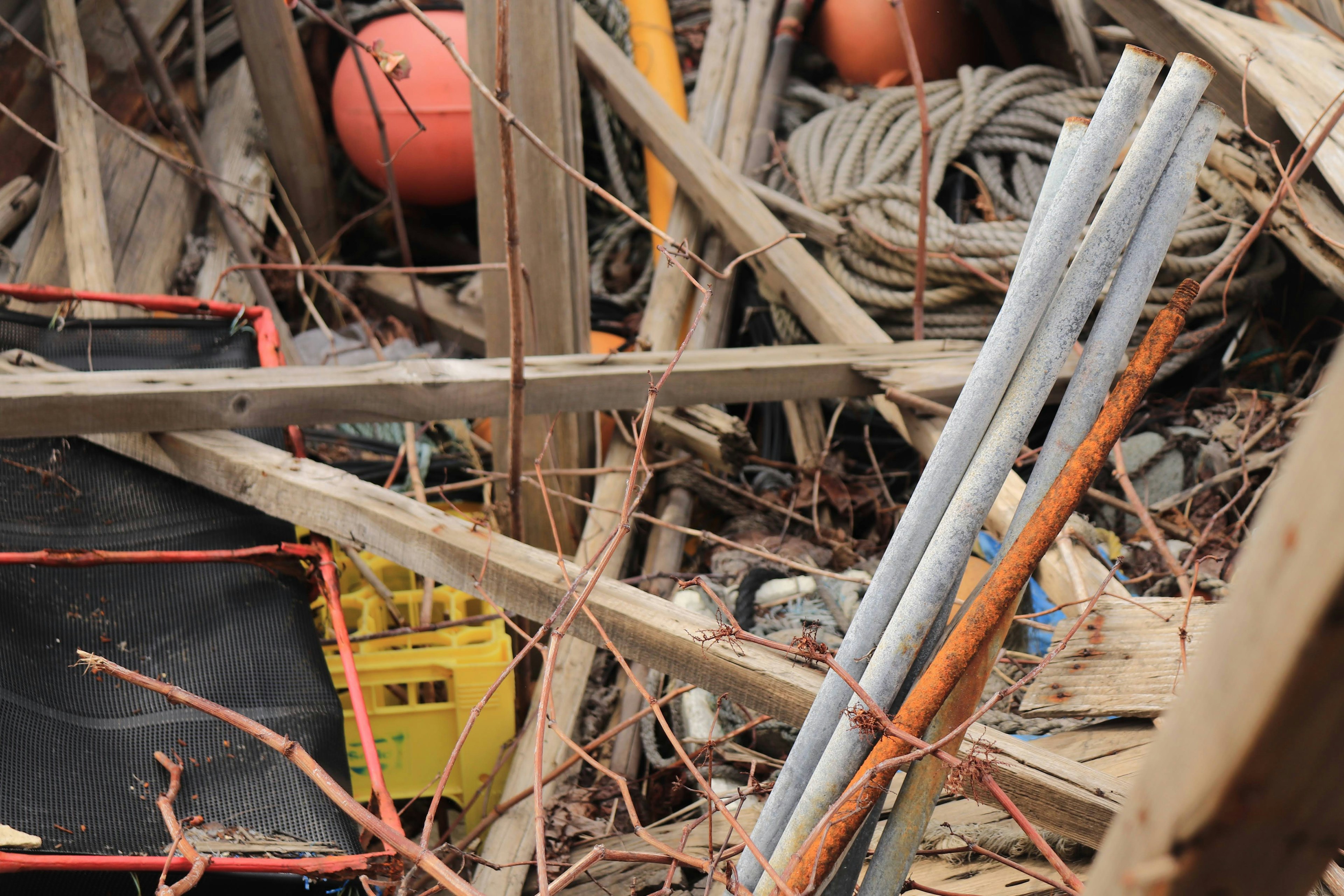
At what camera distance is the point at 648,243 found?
370 centimetres

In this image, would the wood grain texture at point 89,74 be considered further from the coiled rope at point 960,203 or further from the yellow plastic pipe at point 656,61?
the coiled rope at point 960,203

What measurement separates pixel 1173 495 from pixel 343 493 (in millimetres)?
2095

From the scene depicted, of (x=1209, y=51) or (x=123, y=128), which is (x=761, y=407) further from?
(x=123, y=128)

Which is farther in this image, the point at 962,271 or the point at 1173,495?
the point at 962,271

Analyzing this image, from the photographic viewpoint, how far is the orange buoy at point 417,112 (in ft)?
11.6

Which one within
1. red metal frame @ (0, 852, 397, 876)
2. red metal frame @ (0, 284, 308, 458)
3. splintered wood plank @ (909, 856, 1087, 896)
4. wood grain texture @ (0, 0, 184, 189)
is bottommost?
splintered wood plank @ (909, 856, 1087, 896)

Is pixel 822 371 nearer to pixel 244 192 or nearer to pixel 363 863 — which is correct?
pixel 363 863

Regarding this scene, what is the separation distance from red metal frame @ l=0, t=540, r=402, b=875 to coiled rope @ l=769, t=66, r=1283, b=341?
174 cm

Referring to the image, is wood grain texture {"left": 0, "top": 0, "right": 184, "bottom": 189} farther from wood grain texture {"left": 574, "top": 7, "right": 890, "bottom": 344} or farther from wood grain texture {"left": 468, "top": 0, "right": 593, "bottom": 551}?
wood grain texture {"left": 468, "top": 0, "right": 593, "bottom": 551}

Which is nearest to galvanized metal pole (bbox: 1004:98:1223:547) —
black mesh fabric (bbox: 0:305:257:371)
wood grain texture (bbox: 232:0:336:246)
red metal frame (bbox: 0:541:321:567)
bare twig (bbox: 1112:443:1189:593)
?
bare twig (bbox: 1112:443:1189:593)

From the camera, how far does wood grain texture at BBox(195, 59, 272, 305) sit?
11.0 feet

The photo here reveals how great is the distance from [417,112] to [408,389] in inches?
74.8

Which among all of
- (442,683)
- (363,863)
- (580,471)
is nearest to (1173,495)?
(580,471)

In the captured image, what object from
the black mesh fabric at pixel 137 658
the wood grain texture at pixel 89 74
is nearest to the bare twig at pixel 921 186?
the black mesh fabric at pixel 137 658
